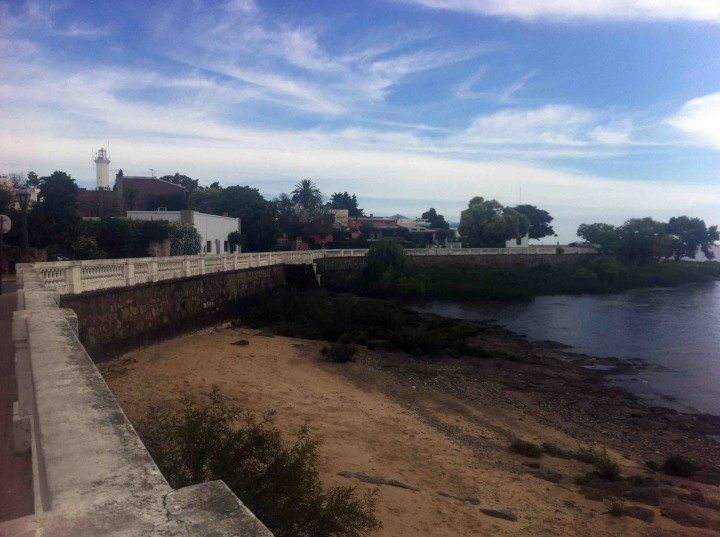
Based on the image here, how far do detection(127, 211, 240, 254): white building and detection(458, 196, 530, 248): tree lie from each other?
33961mm

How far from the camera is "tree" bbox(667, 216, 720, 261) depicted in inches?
3167

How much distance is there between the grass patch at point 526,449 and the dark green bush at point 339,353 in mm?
7718

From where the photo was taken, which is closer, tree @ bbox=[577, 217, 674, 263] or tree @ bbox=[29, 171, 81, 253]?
tree @ bbox=[29, 171, 81, 253]

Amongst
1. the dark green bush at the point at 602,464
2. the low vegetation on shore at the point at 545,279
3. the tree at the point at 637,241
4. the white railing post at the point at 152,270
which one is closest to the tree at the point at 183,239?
the white railing post at the point at 152,270

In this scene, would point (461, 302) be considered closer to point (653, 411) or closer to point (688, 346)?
point (688, 346)

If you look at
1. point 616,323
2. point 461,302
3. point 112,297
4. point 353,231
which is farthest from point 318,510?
point 353,231

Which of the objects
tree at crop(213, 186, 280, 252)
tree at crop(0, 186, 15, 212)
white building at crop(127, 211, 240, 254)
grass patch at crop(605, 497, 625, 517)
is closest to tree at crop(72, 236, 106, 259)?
tree at crop(0, 186, 15, 212)

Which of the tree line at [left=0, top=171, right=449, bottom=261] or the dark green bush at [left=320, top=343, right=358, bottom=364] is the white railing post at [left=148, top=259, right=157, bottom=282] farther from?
the tree line at [left=0, top=171, right=449, bottom=261]

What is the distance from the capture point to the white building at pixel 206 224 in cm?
3591

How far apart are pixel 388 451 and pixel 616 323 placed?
27.2 metres

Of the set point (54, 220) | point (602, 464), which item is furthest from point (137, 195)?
point (602, 464)

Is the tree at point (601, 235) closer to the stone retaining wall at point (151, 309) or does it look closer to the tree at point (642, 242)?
the tree at point (642, 242)

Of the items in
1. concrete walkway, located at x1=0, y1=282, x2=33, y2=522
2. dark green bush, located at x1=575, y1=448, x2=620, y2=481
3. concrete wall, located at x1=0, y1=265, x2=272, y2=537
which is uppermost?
concrete wall, located at x1=0, y1=265, x2=272, y2=537

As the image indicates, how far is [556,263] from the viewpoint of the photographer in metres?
62.0
